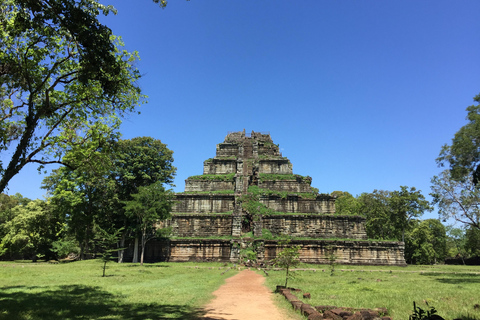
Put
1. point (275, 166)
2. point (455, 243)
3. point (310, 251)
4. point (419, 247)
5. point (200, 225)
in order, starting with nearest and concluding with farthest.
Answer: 1. point (310, 251)
2. point (200, 225)
3. point (275, 166)
4. point (419, 247)
5. point (455, 243)

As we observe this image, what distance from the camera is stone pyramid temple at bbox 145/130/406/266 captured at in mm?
26719

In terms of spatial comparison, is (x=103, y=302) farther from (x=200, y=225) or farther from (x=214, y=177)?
(x=214, y=177)

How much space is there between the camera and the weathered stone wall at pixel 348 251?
26.5 meters

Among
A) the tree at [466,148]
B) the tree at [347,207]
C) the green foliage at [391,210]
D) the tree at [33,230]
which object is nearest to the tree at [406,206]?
the green foliage at [391,210]

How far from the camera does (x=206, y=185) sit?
3625cm

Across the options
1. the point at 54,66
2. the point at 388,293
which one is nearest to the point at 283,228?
the point at 388,293

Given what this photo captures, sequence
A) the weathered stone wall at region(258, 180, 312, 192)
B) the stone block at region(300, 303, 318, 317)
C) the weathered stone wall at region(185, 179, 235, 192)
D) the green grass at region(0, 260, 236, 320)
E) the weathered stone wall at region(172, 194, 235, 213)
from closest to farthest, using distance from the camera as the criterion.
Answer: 1. the green grass at region(0, 260, 236, 320)
2. the stone block at region(300, 303, 318, 317)
3. the weathered stone wall at region(172, 194, 235, 213)
4. the weathered stone wall at region(258, 180, 312, 192)
5. the weathered stone wall at region(185, 179, 235, 192)

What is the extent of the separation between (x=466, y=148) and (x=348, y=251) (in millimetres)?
13946

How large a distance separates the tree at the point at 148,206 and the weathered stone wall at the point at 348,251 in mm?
10357

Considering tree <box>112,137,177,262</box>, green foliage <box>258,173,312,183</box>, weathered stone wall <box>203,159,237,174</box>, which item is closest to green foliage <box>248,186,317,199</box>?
green foliage <box>258,173,312,183</box>

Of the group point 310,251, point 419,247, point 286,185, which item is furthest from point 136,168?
point 419,247

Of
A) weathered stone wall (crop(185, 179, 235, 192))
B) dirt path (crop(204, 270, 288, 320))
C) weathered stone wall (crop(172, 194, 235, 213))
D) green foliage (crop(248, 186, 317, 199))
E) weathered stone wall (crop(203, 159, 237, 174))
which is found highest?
weathered stone wall (crop(203, 159, 237, 174))

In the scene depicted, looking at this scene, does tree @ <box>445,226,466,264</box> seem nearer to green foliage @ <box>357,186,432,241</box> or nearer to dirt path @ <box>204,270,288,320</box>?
green foliage @ <box>357,186,432,241</box>

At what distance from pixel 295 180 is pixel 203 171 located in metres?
12.9
